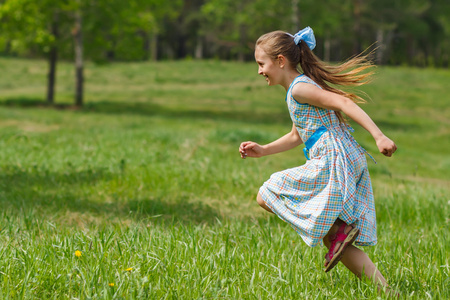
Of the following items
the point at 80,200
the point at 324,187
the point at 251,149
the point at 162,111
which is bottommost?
the point at 162,111

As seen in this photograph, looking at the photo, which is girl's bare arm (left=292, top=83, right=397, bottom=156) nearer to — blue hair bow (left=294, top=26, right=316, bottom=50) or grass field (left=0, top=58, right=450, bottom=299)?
blue hair bow (left=294, top=26, right=316, bottom=50)

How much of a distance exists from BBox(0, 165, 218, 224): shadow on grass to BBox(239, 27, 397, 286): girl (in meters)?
1.75

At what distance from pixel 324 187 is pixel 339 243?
0.32 metres

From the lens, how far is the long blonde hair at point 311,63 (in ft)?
11.4

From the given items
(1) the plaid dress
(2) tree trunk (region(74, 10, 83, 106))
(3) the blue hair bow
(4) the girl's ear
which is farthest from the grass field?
(2) tree trunk (region(74, 10, 83, 106))

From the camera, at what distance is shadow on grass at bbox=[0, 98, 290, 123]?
66.5ft

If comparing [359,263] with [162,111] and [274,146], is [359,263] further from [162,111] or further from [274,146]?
[162,111]

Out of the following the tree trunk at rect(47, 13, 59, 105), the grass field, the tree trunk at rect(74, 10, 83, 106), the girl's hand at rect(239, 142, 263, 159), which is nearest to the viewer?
the grass field

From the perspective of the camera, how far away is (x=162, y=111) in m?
21.8

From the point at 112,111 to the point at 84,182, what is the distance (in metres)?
14.3

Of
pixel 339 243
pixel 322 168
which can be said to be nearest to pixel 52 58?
pixel 322 168

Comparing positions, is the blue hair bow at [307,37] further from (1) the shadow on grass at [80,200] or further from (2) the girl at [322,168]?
(1) the shadow on grass at [80,200]

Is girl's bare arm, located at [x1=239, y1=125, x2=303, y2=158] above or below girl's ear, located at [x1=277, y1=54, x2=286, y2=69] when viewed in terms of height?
below

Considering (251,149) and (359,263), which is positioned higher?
(251,149)
